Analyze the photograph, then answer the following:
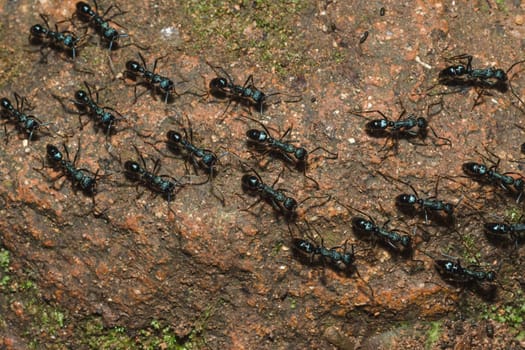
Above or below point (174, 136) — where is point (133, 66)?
above

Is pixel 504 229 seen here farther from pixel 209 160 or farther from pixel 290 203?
pixel 209 160

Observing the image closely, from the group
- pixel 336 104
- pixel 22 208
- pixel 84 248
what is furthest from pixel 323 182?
pixel 22 208

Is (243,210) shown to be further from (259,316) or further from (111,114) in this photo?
(111,114)

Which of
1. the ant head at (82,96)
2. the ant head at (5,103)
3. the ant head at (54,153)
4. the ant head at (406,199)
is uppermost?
the ant head at (82,96)

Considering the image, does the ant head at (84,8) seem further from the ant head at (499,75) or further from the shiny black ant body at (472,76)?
the ant head at (499,75)

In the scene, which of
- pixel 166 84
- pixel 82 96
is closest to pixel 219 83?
pixel 166 84

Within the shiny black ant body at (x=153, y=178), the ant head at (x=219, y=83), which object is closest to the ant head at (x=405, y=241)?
the shiny black ant body at (x=153, y=178)
